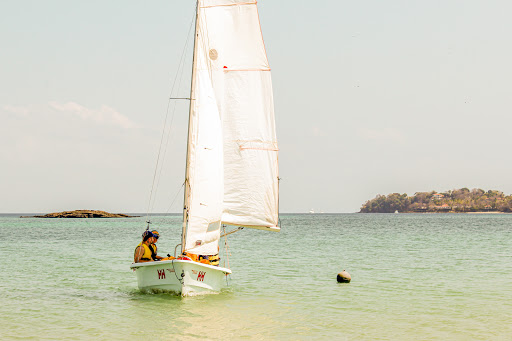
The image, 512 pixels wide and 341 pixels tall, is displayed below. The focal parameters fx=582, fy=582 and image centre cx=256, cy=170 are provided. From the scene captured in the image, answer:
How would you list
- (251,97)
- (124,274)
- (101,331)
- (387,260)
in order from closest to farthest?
(101,331), (251,97), (124,274), (387,260)

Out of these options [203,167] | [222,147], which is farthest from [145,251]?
[222,147]

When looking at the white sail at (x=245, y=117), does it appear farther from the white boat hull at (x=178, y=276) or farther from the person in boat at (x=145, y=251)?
the person in boat at (x=145, y=251)

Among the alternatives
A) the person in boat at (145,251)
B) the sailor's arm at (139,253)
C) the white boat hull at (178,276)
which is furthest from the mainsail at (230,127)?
the sailor's arm at (139,253)

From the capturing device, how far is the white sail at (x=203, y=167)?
2058 cm

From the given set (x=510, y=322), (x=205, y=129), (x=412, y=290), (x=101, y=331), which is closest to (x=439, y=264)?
(x=412, y=290)

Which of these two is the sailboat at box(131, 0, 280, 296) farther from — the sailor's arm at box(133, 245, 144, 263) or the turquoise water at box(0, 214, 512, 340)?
the turquoise water at box(0, 214, 512, 340)

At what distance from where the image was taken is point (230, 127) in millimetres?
22688

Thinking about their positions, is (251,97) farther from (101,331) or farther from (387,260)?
(387,260)

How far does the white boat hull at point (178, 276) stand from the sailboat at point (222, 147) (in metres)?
0.03

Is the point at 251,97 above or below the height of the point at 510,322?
above

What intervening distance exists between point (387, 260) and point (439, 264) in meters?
3.86

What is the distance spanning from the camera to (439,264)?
120 ft

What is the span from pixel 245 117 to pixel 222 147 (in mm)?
1693

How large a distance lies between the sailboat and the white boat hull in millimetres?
34
